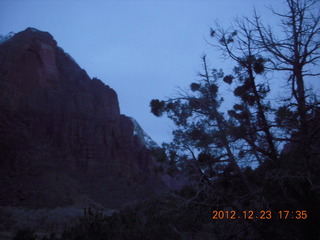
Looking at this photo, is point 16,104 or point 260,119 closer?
point 260,119

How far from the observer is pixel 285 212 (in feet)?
25.4

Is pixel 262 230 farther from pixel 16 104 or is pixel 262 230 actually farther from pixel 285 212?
pixel 16 104

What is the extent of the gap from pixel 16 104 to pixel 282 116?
5681 cm

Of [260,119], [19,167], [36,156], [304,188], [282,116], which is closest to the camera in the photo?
[304,188]

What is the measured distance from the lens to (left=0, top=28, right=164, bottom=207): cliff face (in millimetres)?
46750

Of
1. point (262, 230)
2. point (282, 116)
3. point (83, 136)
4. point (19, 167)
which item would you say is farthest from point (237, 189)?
point (83, 136)

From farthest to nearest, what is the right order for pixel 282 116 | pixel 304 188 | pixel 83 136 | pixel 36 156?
pixel 83 136 < pixel 36 156 < pixel 282 116 < pixel 304 188

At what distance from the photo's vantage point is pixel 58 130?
58188 mm
